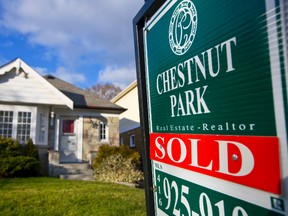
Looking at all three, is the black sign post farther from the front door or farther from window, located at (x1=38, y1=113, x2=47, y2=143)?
the front door

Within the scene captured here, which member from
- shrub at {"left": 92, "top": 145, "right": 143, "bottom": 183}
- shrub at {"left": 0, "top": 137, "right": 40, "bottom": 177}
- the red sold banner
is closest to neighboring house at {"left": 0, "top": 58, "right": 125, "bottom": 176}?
shrub at {"left": 0, "top": 137, "right": 40, "bottom": 177}

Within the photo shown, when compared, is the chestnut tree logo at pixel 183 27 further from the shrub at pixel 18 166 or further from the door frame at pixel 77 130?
the door frame at pixel 77 130

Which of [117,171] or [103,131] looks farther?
[103,131]

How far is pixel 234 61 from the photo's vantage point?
153cm

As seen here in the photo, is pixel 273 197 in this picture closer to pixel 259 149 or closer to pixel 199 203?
pixel 259 149

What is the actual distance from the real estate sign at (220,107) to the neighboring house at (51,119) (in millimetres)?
12049

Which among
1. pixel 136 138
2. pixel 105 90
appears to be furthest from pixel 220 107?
pixel 105 90

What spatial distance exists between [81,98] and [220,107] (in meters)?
15.5

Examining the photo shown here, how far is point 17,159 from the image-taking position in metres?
11.3

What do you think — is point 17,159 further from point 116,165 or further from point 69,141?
point 69,141

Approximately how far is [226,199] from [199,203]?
0.94 feet

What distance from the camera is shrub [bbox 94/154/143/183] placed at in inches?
478

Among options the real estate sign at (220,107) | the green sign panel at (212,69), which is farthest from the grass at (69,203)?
the green sign panel at (212,69)

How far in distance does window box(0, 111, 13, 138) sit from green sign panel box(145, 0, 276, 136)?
1251 centimetres
